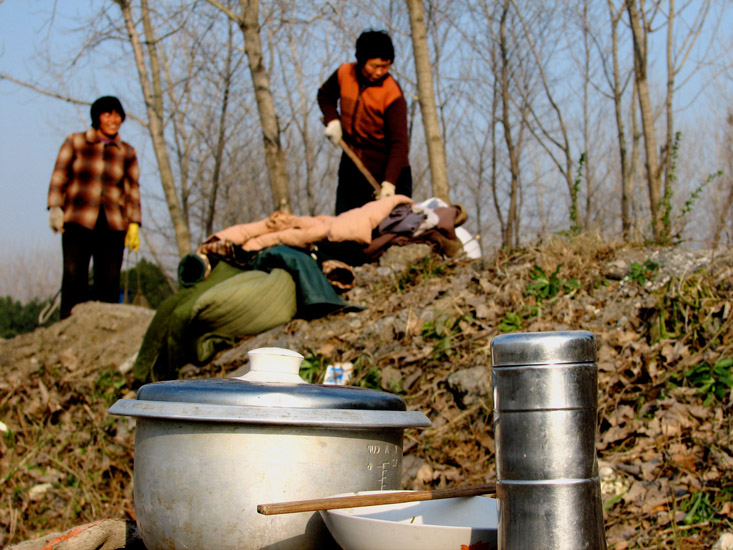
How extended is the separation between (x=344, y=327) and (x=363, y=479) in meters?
2.88

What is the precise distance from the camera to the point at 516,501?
137 centimetres

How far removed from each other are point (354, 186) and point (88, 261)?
242 cm

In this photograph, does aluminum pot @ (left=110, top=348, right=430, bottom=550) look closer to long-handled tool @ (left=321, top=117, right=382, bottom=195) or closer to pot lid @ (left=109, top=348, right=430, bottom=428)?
pot lid @ (left=109, top=348, right=430, bottom=428)

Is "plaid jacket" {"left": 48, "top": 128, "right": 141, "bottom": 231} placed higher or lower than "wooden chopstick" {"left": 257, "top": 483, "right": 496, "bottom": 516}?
higher

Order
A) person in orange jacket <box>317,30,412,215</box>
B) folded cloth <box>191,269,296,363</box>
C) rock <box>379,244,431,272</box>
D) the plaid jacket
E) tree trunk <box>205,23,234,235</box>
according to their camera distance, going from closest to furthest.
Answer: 1. folded cloth <box>191,269,296,363</box>
2. rock <box>379,244,431,272</box>
3. person in orange jacket <box>317,30,412,215</box>
4. the plaid jacket
5. tree trunk <box>205,23,234,235</box>

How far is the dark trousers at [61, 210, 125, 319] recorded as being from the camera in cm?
619

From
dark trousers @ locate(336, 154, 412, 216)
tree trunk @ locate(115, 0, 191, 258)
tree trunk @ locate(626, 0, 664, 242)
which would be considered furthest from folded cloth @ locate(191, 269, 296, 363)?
tree trunk @ locate(115, 0, 191, 258)

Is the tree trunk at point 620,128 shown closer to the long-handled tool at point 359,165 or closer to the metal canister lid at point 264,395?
the long-handled tool at point 359,165

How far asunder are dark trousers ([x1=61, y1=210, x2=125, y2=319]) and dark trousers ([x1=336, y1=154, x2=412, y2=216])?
1.98m

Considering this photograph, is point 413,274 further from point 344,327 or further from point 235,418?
point 235,418

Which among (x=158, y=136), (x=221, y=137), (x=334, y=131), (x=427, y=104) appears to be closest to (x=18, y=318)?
(x=221, y=137)

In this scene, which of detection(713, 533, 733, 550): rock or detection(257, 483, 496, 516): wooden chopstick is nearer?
detection(257, 483, 496, 516): wooden chopstick

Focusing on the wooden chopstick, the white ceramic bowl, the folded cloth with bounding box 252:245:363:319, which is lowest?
the white ceramic bowl

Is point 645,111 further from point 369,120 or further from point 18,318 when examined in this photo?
point 18,318
